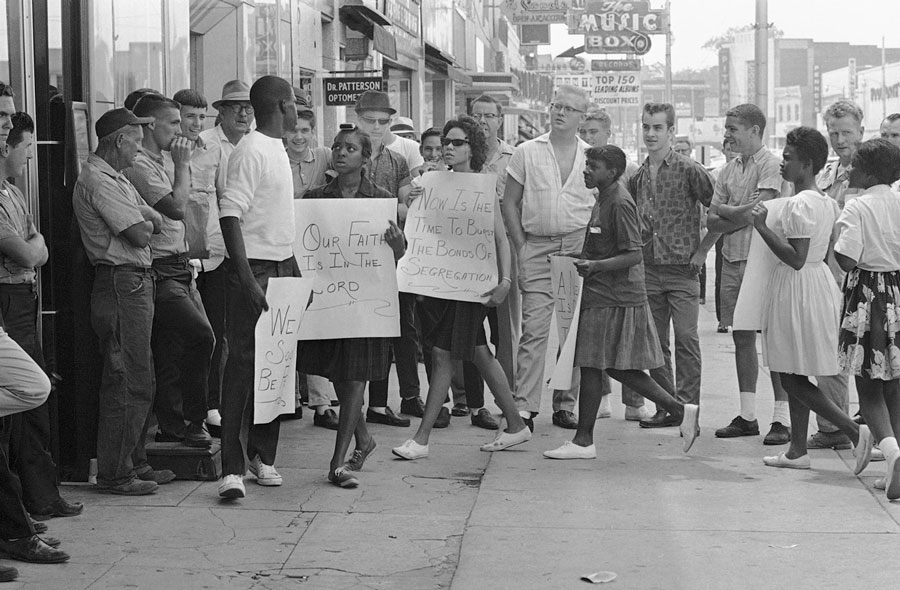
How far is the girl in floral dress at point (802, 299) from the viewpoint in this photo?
7336 millimetres

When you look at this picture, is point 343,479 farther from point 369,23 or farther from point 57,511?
point 369,23

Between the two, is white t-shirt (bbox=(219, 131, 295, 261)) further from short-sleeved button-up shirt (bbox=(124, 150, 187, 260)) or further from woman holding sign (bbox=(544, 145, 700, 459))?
woman holding sign (bbox=(544, 145, 700, 459))

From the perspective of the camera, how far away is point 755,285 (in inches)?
313

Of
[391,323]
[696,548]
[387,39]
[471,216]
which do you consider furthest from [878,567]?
[387,39]

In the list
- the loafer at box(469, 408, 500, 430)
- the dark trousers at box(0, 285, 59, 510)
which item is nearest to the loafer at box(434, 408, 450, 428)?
the loafer at box(469, 408, 500, 430)

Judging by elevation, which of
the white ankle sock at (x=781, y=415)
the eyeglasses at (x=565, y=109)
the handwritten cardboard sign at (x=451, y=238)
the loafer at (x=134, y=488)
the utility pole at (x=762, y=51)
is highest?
the utility pole at (x=762, y=51)

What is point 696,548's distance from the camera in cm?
587

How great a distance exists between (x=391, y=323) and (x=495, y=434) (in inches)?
67.4

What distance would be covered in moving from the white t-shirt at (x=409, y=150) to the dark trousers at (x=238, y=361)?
3.23 meters

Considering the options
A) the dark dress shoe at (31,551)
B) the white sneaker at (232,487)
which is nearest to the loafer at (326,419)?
the white sneaker at (232,487)

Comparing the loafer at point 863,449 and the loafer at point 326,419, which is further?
the loafer at point 326,419

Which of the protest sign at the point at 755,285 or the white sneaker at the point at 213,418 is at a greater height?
the protest sign at the point at 755,285

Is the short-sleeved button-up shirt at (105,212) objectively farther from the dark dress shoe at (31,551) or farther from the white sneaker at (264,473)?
the dark dress shoe at (31,551)

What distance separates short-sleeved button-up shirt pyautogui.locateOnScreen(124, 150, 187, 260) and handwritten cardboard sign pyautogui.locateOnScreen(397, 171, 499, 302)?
1359mm
